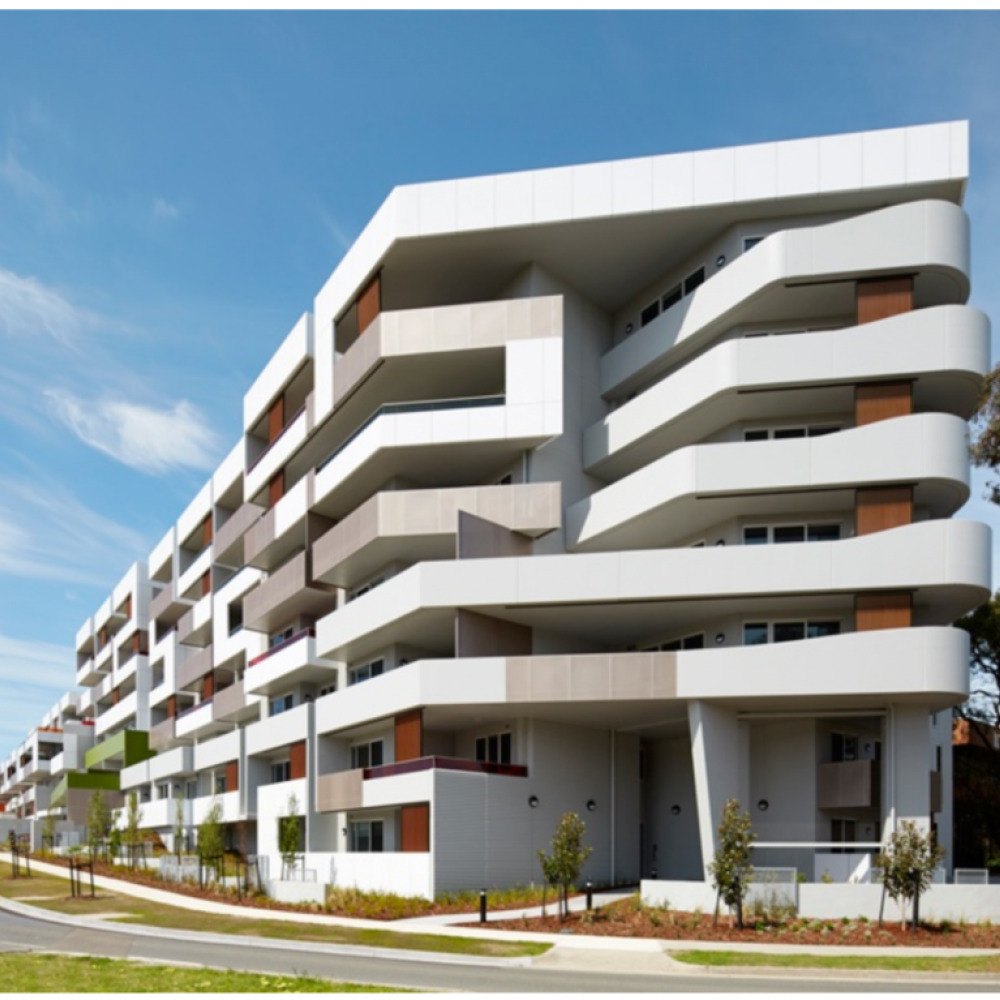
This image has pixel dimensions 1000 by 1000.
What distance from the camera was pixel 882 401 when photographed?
3712 centimetres

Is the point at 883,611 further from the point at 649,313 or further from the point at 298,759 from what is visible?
the point at 298,759

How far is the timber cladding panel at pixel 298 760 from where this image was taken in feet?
162

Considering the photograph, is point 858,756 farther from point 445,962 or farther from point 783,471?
point 445,962

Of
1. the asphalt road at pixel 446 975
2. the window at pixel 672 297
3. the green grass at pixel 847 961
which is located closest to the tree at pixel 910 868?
the green grass at pixel 847 961

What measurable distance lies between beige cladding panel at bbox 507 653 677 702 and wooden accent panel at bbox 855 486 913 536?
24.2 feet

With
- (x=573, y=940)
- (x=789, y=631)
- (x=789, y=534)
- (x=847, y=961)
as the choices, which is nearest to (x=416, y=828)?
(x=573, y=940)

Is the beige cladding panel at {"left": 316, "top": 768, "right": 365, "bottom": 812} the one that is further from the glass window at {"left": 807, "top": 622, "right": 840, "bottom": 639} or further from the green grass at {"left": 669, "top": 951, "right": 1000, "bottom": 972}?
the green grass at {"left": 669, "top": 951, "right": 1000, "bottom": 972}

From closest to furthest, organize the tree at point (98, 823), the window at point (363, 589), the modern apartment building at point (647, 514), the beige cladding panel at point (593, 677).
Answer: the modern apartment building at point (647, 514) → the beige cladding panel at point (593, 677) → the window at point (363, 589) → the tree at point (98, 823)

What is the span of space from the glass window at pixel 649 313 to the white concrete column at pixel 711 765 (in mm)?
16556

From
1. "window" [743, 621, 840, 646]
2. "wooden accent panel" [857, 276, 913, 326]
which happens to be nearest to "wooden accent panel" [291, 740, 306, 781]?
"window" [743, 621, 840, 646]

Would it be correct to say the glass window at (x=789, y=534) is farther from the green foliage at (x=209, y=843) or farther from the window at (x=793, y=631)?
the green foliage at (x=209, y=843)

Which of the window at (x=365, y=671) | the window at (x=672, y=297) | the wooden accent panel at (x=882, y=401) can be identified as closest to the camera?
the wooden accent panel at (x=882, y=401)

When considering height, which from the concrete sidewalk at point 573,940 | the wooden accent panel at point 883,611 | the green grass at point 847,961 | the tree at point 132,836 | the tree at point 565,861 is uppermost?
the wooden accent panel at point 883,611

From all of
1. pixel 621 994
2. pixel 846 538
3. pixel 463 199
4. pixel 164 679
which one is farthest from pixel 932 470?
pixel 164 679
